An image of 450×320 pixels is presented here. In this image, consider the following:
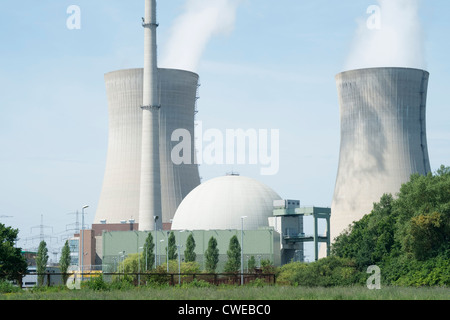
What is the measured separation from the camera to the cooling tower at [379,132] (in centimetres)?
7956

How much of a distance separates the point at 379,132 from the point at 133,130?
1105 inches

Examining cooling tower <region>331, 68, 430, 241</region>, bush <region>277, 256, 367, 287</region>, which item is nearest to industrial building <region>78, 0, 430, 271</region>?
cooling tower <region>331, 68, 430, 241</region>

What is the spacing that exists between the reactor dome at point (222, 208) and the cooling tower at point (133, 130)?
2.79 meters

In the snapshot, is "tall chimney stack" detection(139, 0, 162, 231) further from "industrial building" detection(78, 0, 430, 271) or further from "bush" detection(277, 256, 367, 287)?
"bush" detection(277, 256, 367, 287)

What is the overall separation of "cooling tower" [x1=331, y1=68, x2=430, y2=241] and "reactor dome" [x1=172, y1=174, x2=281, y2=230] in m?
16.9

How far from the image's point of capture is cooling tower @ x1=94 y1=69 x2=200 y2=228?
91.3 m

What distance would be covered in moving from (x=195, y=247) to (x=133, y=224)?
13.2m

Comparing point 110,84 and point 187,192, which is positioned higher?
point 110,84

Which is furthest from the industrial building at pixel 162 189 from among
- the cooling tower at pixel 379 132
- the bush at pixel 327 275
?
the bush at pixel 327 275

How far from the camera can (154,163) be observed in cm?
8862

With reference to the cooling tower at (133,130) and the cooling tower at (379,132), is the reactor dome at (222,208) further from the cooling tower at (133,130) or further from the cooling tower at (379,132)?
the cooling tower at (379,132)

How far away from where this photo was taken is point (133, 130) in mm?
91188
